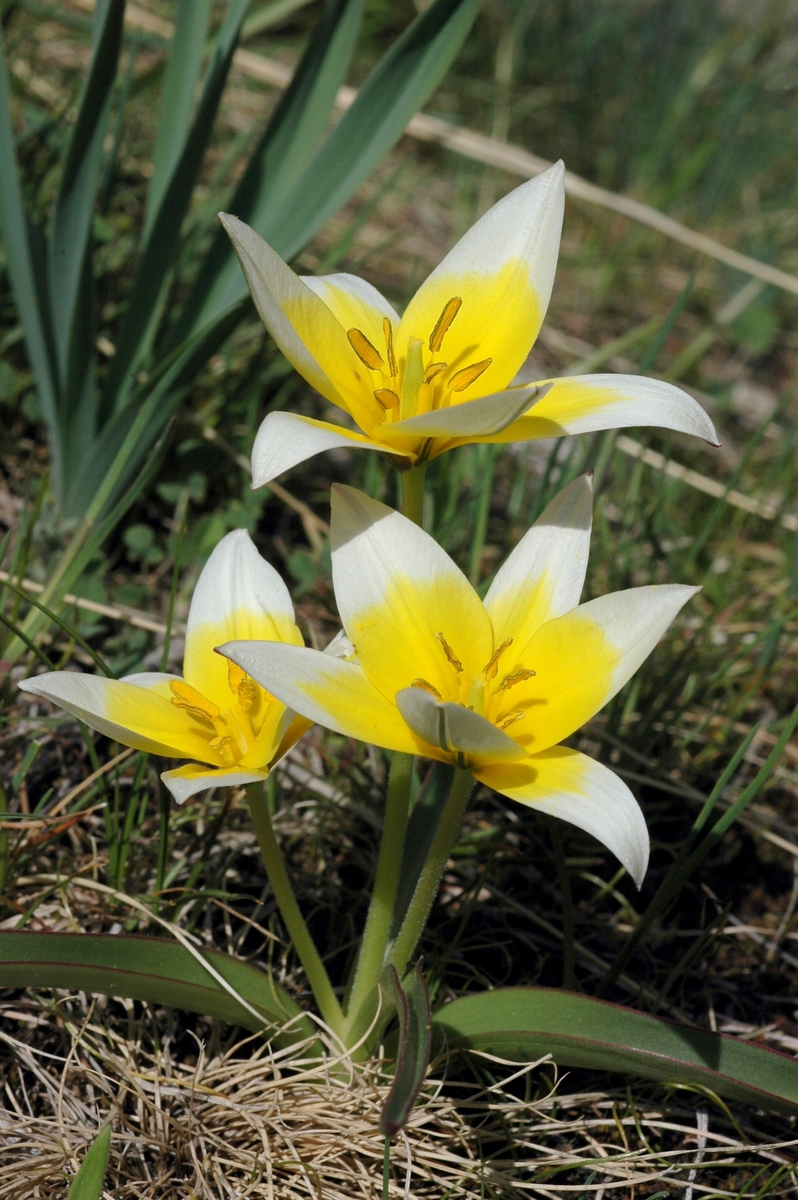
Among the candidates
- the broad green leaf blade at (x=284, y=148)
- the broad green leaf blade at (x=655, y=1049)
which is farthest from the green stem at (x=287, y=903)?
the broad green leaf blade at (x=284, y=148)

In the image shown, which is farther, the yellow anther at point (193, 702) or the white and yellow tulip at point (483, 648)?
the yellow anther at point (193, 702)

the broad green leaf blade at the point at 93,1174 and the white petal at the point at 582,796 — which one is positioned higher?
the white petal at the point at 582,796

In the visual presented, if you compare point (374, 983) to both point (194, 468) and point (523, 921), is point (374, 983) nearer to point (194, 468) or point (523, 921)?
point (523, 921)

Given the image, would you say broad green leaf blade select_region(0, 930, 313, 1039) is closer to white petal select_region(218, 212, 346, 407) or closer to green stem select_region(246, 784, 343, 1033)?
green stem select_region(246, 784, 343, 1033)

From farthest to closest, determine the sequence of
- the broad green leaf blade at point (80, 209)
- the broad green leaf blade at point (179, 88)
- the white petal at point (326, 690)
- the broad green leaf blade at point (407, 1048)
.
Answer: the broad green leaf blade at point (179, 88) → the broad green leaf blade at point (80, 209) → the white petal at point (326, 690) → the broad green leaf blade at point (407, 1048)

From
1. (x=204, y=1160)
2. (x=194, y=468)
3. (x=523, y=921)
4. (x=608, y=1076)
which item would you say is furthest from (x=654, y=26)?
(x=204, y=1160)

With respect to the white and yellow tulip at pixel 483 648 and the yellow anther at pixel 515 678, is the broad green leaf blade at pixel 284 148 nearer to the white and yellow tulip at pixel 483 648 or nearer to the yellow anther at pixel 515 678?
the white and yellow tulip at pixel 483 648

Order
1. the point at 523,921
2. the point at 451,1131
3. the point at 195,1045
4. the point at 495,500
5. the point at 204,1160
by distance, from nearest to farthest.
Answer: the point at 204,1160 → the point at 451,1131 → the point at 195,1045 → the point at 523,921 → the point at 495,500
